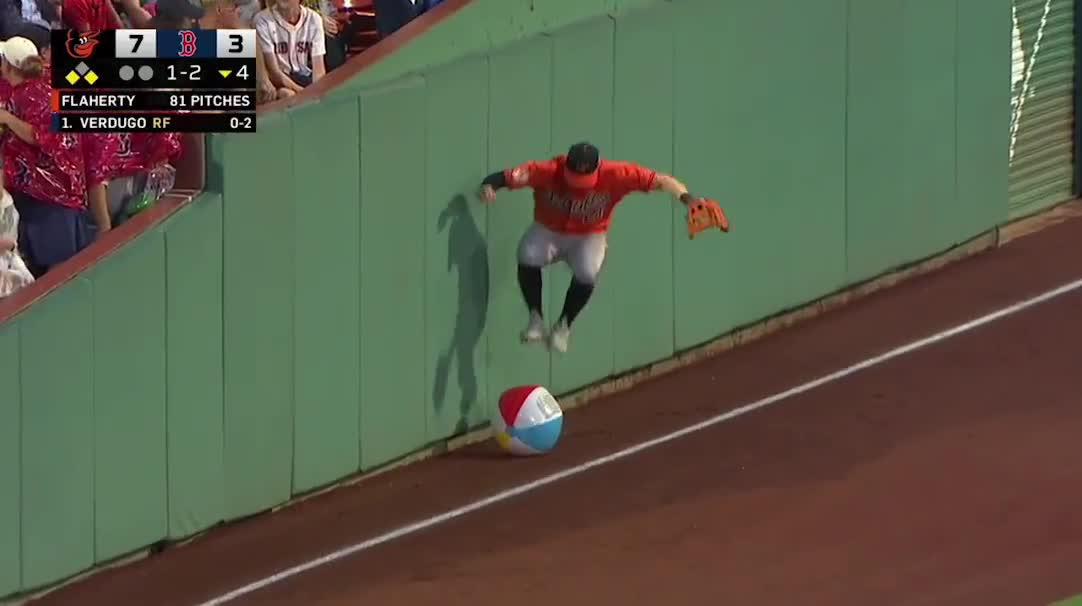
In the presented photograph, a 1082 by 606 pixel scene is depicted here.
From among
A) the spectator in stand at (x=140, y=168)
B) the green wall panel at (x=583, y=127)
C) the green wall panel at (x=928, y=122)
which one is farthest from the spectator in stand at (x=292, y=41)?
the green wall panel at (x=928, y=122)

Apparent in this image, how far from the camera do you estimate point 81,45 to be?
39.6ft

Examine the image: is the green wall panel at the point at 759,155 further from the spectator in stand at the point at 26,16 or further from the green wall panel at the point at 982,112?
the spectator in stand at the point at 26,16

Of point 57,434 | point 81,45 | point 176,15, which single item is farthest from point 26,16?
point 57,434

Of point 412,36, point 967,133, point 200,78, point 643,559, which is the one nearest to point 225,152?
point 200,78

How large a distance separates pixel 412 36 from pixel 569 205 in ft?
4.14

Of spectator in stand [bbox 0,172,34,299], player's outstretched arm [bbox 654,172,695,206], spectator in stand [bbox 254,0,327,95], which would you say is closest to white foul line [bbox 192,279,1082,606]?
player's outstretched arm [bbox 654,172,695,206]

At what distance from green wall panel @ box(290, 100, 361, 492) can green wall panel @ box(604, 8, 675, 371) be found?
198cm

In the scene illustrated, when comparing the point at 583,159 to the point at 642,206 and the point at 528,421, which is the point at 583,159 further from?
the point at 528,421

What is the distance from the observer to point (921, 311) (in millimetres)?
15070

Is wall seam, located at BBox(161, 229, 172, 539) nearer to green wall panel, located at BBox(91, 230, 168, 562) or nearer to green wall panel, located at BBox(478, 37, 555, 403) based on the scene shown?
green wall panel, located at BBox(91, 230, 168, 562)

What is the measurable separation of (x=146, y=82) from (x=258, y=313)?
1.34 metres

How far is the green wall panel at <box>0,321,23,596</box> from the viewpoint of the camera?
10.5m

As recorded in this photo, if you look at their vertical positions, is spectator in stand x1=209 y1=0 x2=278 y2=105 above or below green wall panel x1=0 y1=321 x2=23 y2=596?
above

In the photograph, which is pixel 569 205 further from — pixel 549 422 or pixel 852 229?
pixel 852 229
